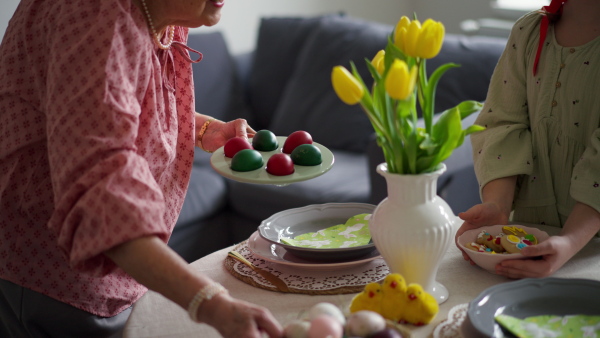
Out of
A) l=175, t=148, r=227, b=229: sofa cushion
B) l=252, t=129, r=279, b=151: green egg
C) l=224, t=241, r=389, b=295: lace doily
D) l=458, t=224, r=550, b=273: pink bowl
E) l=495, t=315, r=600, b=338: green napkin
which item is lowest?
l=175, t=148, r=227, b=229: sofa cushion

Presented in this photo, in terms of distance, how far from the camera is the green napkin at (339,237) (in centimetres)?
121

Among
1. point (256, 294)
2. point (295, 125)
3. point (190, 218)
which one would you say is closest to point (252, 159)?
point (256, 294)

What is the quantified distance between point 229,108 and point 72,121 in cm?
250

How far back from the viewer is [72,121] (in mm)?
938

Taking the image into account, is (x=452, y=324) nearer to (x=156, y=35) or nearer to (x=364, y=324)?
(x=364, y=324)

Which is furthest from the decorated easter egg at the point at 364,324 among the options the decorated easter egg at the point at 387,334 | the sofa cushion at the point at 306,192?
the sofa cushion at the point at 306,192

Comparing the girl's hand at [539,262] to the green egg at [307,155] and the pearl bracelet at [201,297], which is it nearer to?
the green egg at [307,155]

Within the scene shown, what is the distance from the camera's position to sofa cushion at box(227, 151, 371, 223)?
2.66m

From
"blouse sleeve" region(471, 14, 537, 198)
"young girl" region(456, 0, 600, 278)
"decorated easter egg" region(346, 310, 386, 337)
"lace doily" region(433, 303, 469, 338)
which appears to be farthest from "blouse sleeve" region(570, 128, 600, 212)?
"decorated easter egg" region(346, 310, 386, 337)

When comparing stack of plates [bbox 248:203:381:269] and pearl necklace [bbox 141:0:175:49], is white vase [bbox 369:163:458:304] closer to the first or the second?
stack of plates [bbox 248:203:381:269]

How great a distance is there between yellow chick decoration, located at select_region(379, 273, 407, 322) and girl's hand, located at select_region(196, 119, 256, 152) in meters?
0.60

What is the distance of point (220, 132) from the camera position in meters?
1.49

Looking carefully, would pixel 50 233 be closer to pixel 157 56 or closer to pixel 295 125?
pixel 157 56

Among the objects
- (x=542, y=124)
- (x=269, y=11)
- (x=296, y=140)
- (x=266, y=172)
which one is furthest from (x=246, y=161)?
(x=269, y=11)
